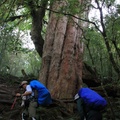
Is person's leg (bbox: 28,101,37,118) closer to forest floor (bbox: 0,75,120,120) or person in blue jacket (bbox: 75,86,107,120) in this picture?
forest floor (bbox: 0,75,120,120)

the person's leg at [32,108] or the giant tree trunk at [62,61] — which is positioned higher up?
the giant tree trunk at [62,61]

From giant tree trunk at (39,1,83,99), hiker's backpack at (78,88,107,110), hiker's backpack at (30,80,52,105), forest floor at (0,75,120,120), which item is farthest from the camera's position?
giant tree trunk at (39,1,83,99)

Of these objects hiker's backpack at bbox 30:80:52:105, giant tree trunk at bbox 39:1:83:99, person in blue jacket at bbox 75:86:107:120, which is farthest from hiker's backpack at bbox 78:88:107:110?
giant tree trunk at bbox 39:1:83:99

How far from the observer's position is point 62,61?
912 centimetres

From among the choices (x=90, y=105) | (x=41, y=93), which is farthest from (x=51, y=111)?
(x=90, y=105)

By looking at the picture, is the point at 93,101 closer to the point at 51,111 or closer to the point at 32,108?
the point at 32,108

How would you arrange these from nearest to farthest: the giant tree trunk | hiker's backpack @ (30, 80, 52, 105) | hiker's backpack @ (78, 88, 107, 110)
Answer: hiker's backpack @ (78, 88, 107, 110)
hiker's backpack @ (30, 80, 52, 105)
the giant tree trunk

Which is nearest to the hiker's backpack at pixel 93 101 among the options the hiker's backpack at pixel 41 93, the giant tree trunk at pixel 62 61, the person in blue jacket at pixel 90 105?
the person in blue jacket at pixel 90 105

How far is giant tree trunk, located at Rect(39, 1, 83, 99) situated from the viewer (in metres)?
8.61

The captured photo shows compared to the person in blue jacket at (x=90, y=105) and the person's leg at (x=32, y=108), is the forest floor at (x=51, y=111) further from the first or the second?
the person in blue jacket at (x=90, y=105)

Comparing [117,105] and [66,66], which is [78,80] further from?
[117,105]

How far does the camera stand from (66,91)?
27.9ft

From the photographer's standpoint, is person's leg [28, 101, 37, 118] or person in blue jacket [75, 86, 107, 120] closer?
person in blue jacket [75, 86, 107, 120]

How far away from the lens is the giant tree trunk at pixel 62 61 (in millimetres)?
8609
